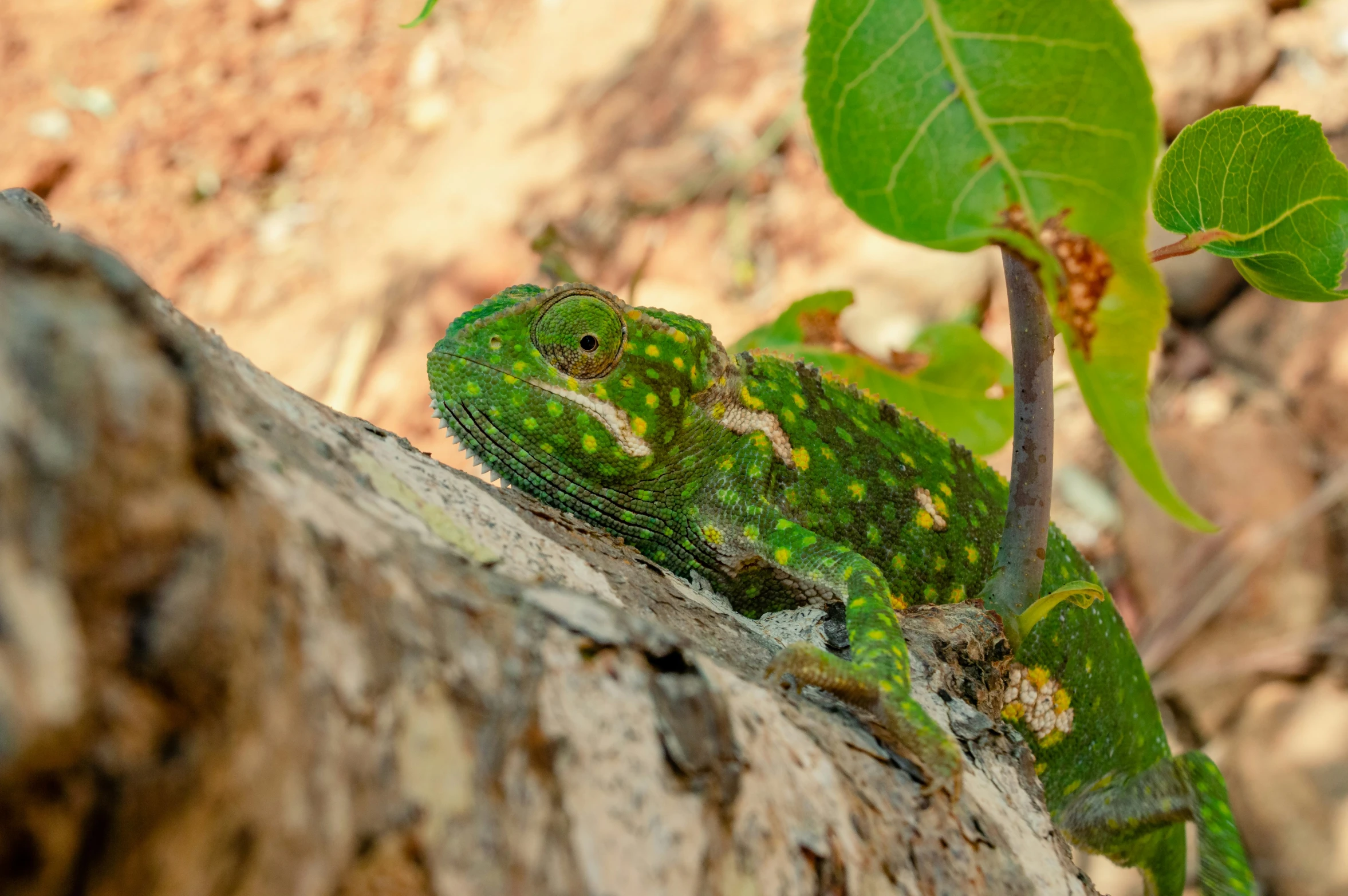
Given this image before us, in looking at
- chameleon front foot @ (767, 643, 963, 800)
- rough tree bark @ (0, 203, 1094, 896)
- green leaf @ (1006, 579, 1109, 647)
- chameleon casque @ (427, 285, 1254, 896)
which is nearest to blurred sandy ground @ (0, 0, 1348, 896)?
chameleon casque @ (427, 285, 1254, 896)

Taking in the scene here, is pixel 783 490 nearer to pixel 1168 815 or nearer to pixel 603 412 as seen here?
pixel 603 412

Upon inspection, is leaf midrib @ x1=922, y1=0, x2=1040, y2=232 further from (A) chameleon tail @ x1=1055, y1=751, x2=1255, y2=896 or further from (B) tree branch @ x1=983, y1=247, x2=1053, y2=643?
(A) chameleon tail @ x1=1055, y1=751, x2=1255, y2=896

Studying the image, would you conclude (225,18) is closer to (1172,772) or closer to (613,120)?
(613,120)

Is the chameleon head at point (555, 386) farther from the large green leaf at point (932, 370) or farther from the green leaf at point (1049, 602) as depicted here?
the green leaf at point (1049, 602)

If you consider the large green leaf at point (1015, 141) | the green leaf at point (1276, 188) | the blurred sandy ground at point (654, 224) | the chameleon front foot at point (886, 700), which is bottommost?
the chameleon front foot at point (886, 700)

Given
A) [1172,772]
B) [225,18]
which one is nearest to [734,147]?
[225,18]

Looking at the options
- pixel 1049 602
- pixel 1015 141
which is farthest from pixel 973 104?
pixel 1049 602

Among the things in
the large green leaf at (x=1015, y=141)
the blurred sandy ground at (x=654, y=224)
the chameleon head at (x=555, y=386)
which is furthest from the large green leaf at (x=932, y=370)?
the blurred sandy ground at (x=654, y=224)
